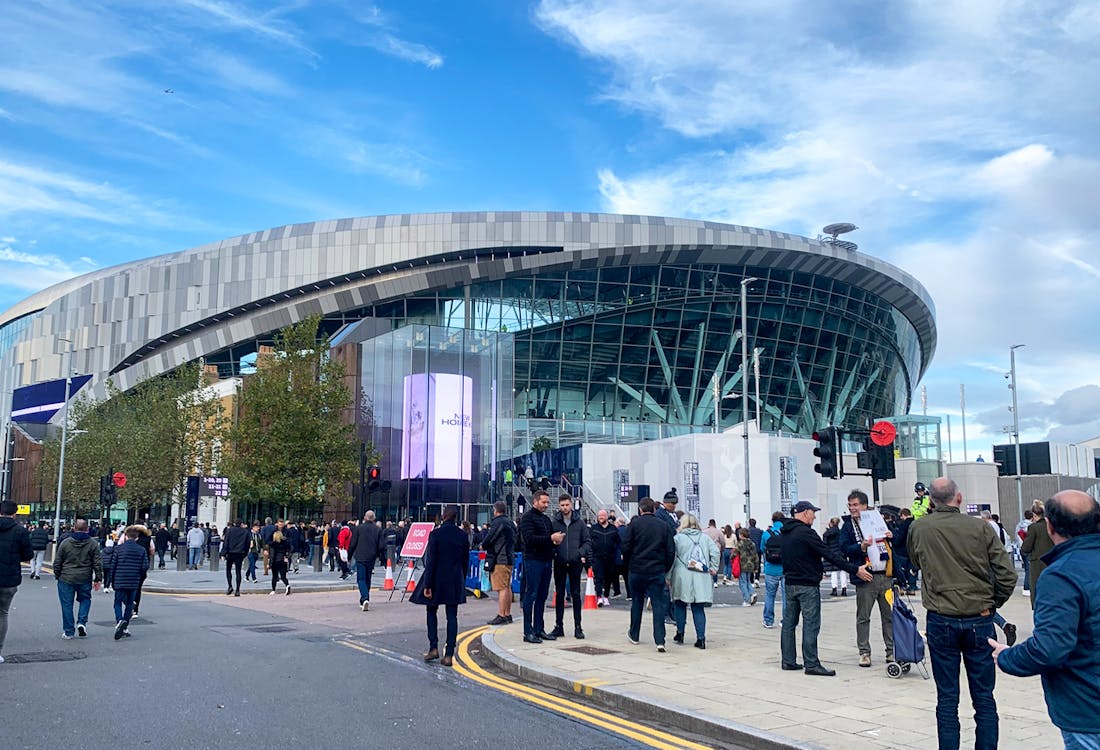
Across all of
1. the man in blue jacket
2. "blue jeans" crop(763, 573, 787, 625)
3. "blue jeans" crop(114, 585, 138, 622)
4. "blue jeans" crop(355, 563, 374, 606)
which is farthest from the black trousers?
the man in blue jacket

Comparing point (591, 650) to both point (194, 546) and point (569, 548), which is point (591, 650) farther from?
point (194, 546)

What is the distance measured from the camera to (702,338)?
64.4 metres

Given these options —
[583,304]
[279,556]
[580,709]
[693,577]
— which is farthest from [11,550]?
[583,304]

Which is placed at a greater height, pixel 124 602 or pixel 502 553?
pixel 502 553

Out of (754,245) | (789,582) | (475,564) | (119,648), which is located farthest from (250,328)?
(789,582)

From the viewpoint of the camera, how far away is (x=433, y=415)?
1574 inches

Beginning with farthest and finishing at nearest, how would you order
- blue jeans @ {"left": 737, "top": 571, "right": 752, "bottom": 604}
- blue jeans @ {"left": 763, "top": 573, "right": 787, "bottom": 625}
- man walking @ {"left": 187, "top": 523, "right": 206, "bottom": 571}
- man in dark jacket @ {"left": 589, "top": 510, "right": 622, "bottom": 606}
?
Result: man walking @ {"left": 187, "top": 523, "right": 206, "bottom": 571} < blue jeans @ {"left": 737, "top": 571, "right": 752, "bottom": 604} < man in dark jacket @ {"left": 589, "top": 510, "right": 622, "bottom": 606} < blue jeans @ {"left": 763, "top": 573, "right": 787, "bottom": 625}

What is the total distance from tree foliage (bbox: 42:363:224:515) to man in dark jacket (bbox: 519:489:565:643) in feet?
113

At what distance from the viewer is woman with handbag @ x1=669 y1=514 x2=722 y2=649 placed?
11.4 metres

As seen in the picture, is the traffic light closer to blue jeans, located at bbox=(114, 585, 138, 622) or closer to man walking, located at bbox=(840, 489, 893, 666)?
man walking, located at bbox=(840, 489, 893, 666)

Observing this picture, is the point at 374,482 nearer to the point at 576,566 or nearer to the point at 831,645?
the point at 576,566

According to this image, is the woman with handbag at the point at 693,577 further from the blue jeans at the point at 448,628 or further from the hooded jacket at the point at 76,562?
the hooded jacket at the point at 76,562

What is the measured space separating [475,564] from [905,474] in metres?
33.0

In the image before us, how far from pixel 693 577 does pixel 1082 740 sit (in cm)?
781
